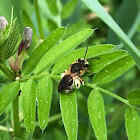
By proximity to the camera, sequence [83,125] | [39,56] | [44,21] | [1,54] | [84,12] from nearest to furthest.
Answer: [1,54] → [39,56] → [83,125] → [44,21] → [84,12]

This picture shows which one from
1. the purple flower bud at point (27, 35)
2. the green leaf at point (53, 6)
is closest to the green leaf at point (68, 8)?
the green leaf at point (53, 6)

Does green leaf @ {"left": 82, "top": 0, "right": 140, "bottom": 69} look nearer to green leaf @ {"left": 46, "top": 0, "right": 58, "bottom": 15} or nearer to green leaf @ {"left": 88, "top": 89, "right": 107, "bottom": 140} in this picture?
green leaf @ {"left": 88, "top": 89, "right": 107, "bottom": 140}

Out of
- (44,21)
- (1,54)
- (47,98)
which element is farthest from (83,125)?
(1,54)

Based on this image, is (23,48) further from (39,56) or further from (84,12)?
(84,12)

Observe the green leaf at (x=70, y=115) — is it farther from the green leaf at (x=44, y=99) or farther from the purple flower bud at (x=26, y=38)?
the purple flower bud at (x=26, y=38)

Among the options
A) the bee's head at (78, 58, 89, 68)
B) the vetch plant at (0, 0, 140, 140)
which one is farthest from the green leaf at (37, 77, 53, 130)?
the bee's head at (78, 58, 89, 68)

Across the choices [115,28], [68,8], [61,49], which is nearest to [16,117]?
[61,49]
